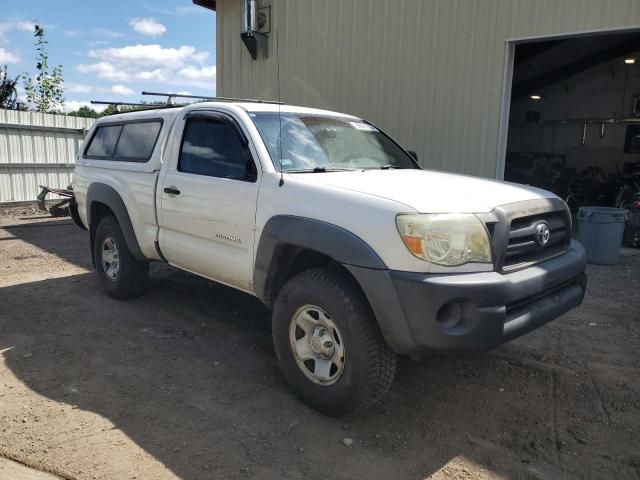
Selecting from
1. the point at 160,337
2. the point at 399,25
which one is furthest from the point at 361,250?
the point at 399,25

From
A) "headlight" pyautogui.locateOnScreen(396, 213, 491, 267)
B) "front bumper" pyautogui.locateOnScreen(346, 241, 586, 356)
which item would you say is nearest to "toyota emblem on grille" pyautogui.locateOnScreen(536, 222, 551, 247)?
"front bumper" pyautogui.locateOnScreen(346, 241, 586, 356)

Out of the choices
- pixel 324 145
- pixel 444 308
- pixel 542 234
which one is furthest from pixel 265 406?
pixel 542 234

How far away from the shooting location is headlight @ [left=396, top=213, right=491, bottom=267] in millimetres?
2797

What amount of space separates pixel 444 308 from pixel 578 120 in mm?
16062

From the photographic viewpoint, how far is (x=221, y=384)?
12.2ft

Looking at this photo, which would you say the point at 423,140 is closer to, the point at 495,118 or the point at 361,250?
the point at 495,118

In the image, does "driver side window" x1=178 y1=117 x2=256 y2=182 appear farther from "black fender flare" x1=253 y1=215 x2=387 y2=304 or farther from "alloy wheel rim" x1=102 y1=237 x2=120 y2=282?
"alloy wheel rim" x1=102 y1=237 x2=120 y2=282

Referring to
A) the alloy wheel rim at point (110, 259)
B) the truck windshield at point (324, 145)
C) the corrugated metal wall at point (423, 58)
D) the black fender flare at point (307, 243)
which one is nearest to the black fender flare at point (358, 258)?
the black fender flare at point (307, 243)

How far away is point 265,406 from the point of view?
3.41 metres

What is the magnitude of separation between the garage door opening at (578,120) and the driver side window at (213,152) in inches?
406

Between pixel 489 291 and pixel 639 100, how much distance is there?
15.6m

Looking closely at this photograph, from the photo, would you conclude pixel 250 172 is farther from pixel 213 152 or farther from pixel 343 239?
pixel 343 239

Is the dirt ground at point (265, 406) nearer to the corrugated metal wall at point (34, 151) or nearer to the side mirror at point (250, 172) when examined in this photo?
the side mirror at point (250, 172)

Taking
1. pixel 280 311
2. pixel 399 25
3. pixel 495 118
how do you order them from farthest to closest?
pixel 399 25
pixel 495 118
pixel 280 311
